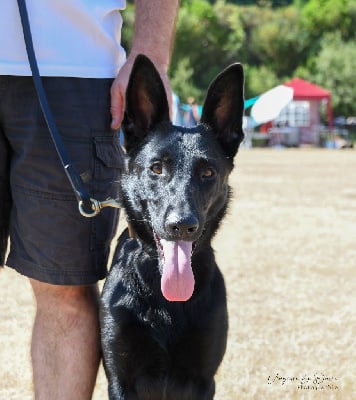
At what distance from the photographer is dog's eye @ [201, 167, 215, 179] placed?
2391 millimetres

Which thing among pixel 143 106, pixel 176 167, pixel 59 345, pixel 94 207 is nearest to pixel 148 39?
pixel 143 106

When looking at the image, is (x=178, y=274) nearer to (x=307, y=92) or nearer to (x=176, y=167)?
(x=176, y=167)

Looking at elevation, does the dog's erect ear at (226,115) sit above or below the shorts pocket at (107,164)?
above

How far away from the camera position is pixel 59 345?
2.50m

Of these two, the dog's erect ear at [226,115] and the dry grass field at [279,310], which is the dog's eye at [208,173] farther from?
the dry grass field at [279,310]

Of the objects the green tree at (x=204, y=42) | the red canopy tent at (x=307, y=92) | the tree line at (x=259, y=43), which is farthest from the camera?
the green tree at (x=204, y=42)

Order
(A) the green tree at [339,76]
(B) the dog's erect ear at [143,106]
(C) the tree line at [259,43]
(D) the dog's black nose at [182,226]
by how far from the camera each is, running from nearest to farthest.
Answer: (D) the dog's black nose at [182,226] → (B) the dog's erect ear at [143,106] → (A) the green tree at [339,76] → (C) the tree line at [259,43]

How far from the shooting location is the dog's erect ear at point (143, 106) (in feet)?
8.09

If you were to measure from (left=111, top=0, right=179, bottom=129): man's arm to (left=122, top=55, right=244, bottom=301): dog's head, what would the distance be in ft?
0.14

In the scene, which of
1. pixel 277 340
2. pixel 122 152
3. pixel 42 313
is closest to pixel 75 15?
pixel 122 152

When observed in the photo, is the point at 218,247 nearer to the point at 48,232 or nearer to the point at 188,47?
the point at 48,232

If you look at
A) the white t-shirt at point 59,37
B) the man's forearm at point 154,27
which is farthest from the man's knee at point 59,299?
the man's forearm at point 154,27

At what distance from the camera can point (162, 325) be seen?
94.6 inches

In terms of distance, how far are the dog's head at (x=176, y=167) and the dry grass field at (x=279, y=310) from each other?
34cm
